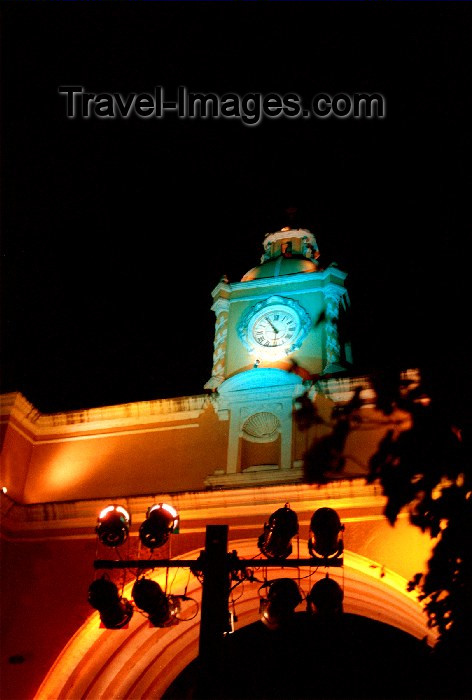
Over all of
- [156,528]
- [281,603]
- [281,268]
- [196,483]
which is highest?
[281,268]

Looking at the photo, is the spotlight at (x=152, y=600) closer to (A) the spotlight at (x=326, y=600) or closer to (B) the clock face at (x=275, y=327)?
(A) the spotlight at (x=326, y=600)

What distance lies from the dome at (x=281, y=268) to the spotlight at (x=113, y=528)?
6977 millimetres

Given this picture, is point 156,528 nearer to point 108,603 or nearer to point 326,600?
point 108,603

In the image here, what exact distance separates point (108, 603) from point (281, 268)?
829 cm

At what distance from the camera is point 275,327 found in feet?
42.3

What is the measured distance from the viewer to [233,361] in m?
12.9

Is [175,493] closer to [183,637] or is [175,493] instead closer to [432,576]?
[183,637]

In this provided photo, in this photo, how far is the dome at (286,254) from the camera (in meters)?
14.0

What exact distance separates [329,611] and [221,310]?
25.7 ft

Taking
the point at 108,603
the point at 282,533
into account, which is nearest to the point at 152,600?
the point at 108,603

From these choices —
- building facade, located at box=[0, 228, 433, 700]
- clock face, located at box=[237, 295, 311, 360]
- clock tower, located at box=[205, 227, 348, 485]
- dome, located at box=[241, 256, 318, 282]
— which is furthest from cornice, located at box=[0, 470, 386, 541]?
dome, located at box=[241, 256, 318, 282]

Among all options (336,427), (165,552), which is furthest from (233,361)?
(165,552)

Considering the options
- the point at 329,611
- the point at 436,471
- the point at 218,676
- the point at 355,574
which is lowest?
the point at 218,676

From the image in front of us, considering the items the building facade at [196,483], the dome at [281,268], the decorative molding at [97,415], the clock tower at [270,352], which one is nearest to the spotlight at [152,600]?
the building facade at [196,483]
